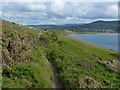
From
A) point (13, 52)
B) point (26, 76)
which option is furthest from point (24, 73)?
point (13, 52)

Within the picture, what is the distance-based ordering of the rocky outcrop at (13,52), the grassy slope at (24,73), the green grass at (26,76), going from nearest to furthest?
the green grass at (26,76), the grassy slope at (24,73), the rocky outcrop at (13,52)

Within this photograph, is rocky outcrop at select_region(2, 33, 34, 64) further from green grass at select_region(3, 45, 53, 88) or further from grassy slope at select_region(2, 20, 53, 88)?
green grass at select_region(3, 45, 53, 88)

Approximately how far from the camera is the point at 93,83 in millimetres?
25047

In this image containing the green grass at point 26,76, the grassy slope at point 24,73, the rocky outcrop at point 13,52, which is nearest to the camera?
the green grass at point 26,76

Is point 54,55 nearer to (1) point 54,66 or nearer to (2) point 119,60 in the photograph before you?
(1) point 54,66

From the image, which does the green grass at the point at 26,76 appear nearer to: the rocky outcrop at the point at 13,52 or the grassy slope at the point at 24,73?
the grassy slope at the point at 24,73

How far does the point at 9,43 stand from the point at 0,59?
6.31 m

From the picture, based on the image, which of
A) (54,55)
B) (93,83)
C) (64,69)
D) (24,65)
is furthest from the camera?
(54,55)

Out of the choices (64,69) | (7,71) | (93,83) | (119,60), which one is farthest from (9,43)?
(119,60)

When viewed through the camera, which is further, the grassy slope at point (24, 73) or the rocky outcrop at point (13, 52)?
the rocky outcrop at point (13, 52)

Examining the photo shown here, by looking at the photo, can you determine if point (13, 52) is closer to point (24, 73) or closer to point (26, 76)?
point (24, 73)

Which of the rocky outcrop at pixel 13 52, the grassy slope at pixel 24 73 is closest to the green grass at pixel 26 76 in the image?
the grassy slope at pixel 24 73

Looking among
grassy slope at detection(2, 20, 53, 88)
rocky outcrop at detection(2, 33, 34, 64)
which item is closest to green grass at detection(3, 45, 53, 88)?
grassy slope at detection(2, 20, 53, 88)

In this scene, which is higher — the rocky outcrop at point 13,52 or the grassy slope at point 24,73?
the rocky outcrop at point 13,52
